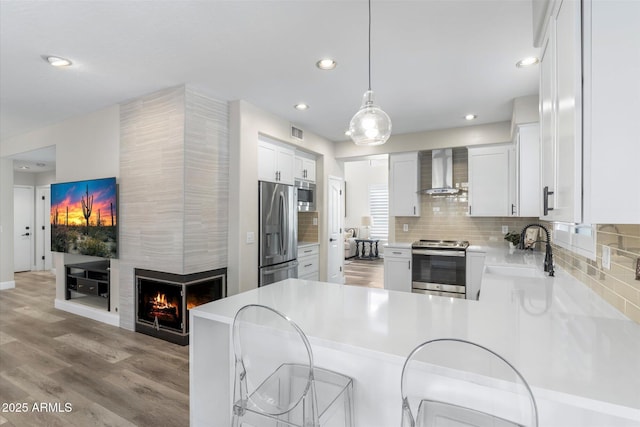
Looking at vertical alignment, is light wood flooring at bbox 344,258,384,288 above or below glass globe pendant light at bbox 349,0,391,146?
below

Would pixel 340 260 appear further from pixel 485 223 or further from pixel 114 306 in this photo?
pixel 114 306

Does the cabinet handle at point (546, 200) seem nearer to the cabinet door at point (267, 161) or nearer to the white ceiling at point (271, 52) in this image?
the white ceiling at point (271, 52)

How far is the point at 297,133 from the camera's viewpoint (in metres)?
4.78

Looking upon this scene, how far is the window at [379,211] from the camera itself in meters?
9.66

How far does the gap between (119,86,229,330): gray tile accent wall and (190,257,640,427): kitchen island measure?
64.1 inches

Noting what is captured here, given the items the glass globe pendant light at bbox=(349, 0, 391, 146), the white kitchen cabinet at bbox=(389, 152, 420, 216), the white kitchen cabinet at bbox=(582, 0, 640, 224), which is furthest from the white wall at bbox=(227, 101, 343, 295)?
the white kitchen cabinet at bbox=(582, 0, 640, 224)

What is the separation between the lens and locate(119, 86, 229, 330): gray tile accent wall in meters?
3.35

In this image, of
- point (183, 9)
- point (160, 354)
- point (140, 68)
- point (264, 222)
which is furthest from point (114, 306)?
point (183, 9)

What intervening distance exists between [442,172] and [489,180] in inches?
26.4

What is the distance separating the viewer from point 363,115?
6.41 feet

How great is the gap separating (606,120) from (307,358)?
1352mm

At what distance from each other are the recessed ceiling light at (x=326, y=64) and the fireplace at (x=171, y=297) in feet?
7.88

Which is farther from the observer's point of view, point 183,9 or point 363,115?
point 183,9

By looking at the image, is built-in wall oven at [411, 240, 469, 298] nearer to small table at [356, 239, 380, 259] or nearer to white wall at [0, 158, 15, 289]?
small table at [356, 239, 380, 259]
